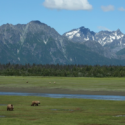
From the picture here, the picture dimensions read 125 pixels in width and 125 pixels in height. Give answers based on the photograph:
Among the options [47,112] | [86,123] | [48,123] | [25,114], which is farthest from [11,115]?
[86,123]

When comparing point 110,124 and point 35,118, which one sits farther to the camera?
point 35,118

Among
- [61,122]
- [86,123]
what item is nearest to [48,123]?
[61,122]

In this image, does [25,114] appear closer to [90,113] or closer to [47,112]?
[47,112]

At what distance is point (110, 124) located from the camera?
32.1m

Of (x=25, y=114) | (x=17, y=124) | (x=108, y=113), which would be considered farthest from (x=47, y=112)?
(x=17, y=124)

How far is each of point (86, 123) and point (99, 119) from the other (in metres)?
2.94

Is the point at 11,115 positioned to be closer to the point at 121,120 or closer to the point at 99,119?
the point at 99,119

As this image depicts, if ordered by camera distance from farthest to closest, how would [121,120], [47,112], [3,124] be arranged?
1. [47,112]
2. [121,120]
3. [3,124]

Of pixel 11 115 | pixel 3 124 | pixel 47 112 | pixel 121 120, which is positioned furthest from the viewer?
pixel 47 112

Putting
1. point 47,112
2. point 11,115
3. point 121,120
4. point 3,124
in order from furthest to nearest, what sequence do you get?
point 47,112, point 11,115, point 121,120, point 3,124

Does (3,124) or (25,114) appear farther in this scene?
(25,114)

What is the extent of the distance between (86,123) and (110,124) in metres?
2.51

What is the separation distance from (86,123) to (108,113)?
8.19 m

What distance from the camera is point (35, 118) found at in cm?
3606
